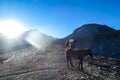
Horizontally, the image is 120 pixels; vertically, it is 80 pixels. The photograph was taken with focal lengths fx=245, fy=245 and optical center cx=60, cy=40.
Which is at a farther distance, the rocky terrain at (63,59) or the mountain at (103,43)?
the mountain at (103,43)

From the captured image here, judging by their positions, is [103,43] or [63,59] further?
[103,43]

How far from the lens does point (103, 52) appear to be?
220 ft

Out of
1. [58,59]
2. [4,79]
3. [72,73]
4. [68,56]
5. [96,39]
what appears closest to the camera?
[72,73]

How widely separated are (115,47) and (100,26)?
1095 inches

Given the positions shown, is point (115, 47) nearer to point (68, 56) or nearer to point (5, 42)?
point (68, 56)

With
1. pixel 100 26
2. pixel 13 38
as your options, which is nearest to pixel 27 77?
pixel 100 26

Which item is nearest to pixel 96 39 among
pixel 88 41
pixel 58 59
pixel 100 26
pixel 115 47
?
pixel 88 41

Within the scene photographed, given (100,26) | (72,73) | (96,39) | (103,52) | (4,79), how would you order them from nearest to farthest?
(72,73)
(4,79)
(103,52)
(96,39)
(100,26)

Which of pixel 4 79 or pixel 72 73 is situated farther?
pixel 4 79

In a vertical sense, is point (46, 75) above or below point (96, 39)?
below

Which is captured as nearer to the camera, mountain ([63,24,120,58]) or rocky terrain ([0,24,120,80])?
rocky terrain ([0,24,120,80])

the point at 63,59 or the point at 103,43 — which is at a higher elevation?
the point at 103,43

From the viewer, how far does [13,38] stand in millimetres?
157125

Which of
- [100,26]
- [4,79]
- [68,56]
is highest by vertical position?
[100,26]
